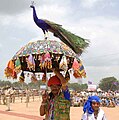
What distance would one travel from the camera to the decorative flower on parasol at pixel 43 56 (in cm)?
459

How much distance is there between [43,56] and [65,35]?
54 centimetres

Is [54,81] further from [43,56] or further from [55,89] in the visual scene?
[43,56]

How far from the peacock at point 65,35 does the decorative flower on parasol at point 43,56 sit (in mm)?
107

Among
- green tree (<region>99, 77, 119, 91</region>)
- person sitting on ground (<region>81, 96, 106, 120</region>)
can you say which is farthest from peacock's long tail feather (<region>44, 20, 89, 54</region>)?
green tree (<region>99, 77, 119, 91</region>)

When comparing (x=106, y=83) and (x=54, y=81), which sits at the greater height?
(x=106, y=83)

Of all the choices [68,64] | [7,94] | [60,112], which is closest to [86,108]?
[60,112]

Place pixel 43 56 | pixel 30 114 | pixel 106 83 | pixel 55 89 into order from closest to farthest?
pixel 43 56
pixel 55 89
pixel 30 114
pixel 106 83

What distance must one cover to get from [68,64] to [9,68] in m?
0.98

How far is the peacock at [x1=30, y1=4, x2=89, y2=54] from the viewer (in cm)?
479

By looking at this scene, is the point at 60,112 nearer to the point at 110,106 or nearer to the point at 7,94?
the point at 7,94

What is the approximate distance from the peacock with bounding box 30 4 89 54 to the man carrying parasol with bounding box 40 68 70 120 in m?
0.51

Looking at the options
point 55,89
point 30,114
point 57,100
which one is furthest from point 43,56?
point 30,114

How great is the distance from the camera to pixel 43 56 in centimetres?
458

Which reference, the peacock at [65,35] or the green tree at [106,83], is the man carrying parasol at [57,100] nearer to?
the peacock at [65,35]
